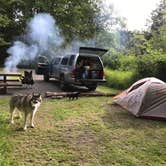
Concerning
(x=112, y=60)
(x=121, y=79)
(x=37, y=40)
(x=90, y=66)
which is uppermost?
(x=37, y=40)

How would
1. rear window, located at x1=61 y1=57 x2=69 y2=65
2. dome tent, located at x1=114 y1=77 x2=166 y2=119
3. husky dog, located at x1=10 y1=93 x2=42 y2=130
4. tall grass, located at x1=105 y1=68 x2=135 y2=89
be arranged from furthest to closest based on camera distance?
tall grass, located at x1=105 y1=68 x2=135 y2=89 < rear window, located at x1=61 y1=57 x2=69 y2=65 < dome tent, located at x1=114 y1=77 x2=166 y2=119 < husky dog, located at x1=10 y1=93 x2=42 y2=130

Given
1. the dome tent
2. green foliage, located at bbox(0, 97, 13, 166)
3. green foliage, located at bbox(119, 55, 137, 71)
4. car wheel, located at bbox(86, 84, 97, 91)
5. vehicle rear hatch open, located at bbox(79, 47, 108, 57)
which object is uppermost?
vehicle rear hatch open, located at bbox(79, 47, 108, 57)

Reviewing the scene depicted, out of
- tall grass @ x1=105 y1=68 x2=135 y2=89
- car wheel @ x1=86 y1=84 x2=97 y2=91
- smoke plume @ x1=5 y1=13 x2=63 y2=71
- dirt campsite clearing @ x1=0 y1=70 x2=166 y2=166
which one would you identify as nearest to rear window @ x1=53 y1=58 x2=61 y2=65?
car wheel @ x1=86 y1=84 x2=97 y2=91

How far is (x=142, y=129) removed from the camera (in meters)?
8.70

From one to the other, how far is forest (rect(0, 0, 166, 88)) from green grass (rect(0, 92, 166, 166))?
25.7 ft

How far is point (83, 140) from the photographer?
24.4ft

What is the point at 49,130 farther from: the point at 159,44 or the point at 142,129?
the point at 159,44

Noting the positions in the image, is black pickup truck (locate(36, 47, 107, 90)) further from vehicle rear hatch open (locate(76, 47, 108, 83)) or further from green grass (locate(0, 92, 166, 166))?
green grass (locate(0, 92, 166, 166))

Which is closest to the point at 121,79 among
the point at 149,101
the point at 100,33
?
the point at 149,101

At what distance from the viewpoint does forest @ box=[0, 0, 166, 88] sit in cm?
1834

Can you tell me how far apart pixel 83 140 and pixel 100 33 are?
33.0 m

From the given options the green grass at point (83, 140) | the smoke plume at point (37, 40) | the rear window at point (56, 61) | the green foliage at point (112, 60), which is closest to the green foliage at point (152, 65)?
the rear window at point (56, 61)

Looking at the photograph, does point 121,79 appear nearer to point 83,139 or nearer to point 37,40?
point 83,139

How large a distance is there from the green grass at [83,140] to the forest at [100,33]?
7.84 meters
